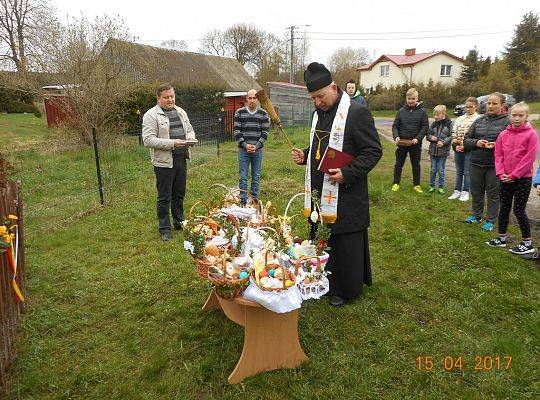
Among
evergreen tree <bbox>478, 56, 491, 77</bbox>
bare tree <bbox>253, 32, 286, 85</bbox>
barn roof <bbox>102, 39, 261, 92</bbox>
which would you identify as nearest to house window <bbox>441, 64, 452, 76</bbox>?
evergreen tree <bbox>478, 56, 491, 77</bbox>

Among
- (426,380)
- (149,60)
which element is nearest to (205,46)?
(149,60)

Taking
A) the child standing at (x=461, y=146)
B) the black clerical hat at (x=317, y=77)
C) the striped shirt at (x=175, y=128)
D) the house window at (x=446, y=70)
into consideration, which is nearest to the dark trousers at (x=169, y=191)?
the striped shirt at (x=175, y=128)

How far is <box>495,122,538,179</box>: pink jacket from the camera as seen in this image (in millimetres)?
4465

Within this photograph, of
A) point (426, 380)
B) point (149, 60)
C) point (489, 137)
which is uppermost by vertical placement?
point (149, 60)

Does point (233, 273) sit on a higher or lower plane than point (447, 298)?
higher

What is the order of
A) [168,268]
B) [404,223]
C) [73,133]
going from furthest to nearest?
[73,133] → [404,223] → [168,268]

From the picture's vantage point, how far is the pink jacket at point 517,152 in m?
4.46

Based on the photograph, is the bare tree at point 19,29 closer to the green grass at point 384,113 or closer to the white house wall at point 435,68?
the green grass at point 384,113

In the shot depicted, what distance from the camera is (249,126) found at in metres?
6.47

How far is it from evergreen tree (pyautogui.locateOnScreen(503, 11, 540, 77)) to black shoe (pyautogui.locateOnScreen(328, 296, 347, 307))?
4328cm

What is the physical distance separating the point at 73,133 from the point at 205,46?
3628 cm

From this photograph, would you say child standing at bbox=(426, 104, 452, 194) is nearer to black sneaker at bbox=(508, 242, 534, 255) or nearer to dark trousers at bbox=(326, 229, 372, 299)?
black sneaker at bbox=(508, 242, 534, 255)

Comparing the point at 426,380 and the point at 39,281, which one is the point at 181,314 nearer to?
the point at 39,281

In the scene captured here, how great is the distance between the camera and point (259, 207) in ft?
12.1
